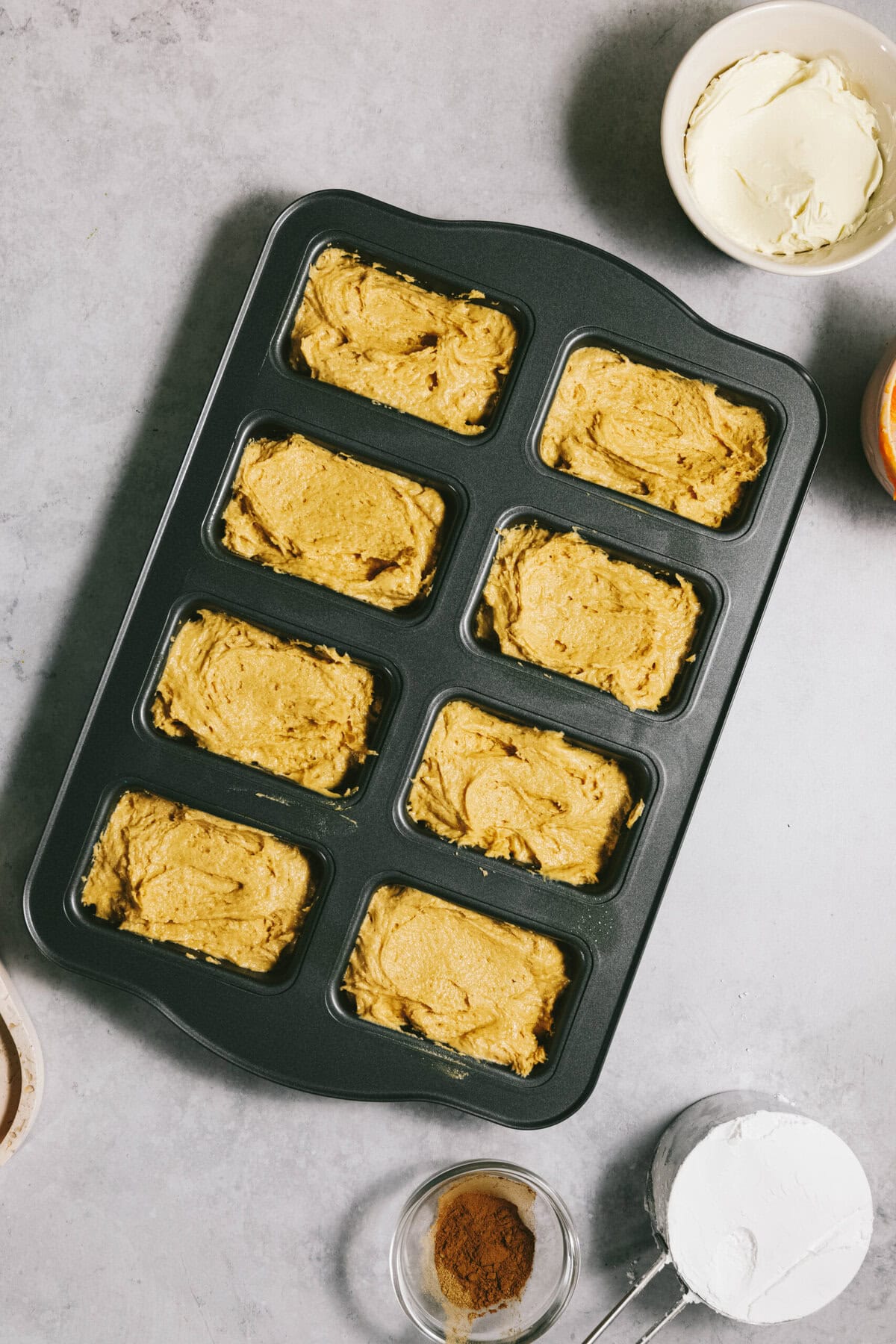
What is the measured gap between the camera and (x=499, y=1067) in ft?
7.52

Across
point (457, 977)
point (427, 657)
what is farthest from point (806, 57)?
point (457, 977)

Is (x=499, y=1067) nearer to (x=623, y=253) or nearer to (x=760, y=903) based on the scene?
(x=760, y=903)

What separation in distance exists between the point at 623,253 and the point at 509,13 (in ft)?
2.41

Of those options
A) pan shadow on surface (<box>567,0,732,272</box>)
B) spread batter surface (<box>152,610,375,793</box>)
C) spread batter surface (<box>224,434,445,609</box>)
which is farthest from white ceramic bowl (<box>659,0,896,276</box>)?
spread batter surface (<box>152,610,375,793</box>)

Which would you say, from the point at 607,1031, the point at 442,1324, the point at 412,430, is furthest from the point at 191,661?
the point at 442,1324

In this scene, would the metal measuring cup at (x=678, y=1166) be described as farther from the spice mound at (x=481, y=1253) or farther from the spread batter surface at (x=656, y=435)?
the spread batter surface at (x=656, y=435)

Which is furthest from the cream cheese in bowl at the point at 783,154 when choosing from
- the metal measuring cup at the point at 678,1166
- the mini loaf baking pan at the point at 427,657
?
the metal measuring cup at the point at 678,1166

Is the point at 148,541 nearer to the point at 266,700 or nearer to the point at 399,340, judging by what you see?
the point at 266,700

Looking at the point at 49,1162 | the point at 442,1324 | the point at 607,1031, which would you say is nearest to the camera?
the point at 607,1031

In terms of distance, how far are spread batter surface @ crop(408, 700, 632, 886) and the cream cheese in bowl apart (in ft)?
4.52

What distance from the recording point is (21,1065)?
2.47 metres

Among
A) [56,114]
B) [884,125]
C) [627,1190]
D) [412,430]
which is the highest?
[884,125]

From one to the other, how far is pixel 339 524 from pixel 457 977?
45.2 inches

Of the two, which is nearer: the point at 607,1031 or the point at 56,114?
the point at 607,1031
